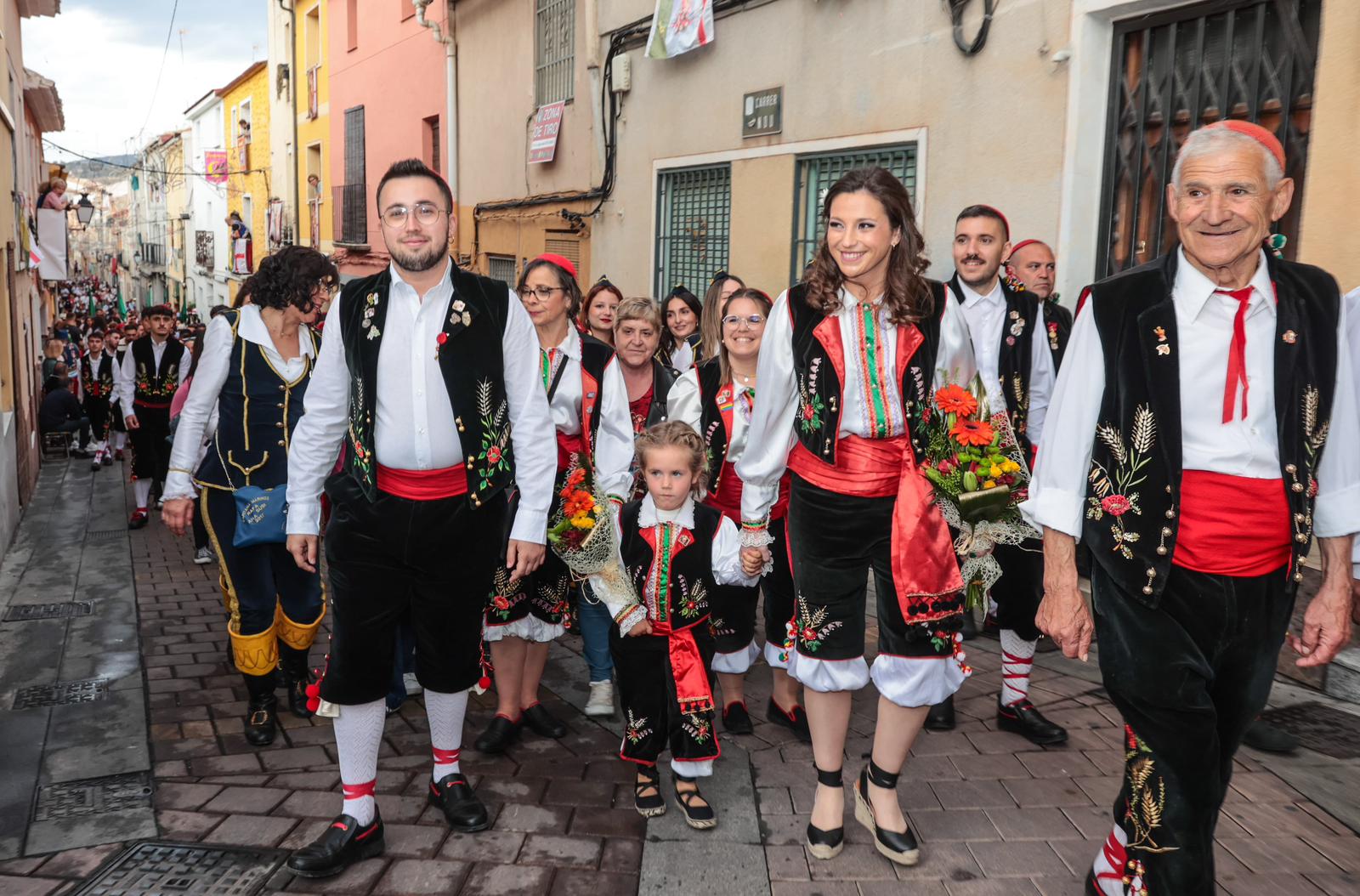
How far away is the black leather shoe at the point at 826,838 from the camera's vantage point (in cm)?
346

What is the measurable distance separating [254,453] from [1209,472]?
355 centimetres

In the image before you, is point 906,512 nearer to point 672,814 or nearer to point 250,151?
point 672,814

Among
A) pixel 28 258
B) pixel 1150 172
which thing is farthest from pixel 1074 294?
pixel 28 258

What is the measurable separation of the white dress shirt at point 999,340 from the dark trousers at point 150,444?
7.02 m

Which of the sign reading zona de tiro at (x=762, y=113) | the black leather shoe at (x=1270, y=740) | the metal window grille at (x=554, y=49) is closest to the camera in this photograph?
the black leather shoe at (x=1270, y=740)

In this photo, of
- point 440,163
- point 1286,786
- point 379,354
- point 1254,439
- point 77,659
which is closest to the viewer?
point 1254,439

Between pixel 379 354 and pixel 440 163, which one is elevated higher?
pixel 440 163

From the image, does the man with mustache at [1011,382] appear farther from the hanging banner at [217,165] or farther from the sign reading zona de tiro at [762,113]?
the hanging banner at [217,165]

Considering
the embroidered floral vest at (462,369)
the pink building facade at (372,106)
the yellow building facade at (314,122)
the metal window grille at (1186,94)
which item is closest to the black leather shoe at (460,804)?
the embroidered floral vest at (462,369)

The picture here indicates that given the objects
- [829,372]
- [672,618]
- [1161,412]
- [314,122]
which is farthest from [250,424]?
[314,122]

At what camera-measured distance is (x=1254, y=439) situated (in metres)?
2.61

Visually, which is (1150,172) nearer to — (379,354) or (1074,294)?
(1074,294)

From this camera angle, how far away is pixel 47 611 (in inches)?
257

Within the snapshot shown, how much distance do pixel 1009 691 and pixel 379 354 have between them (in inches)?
110
